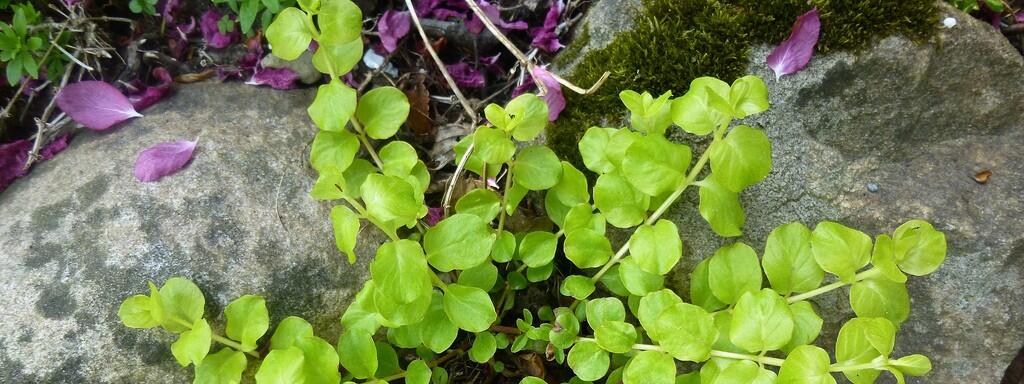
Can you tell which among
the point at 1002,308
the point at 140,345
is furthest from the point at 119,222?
the point at 1002,308

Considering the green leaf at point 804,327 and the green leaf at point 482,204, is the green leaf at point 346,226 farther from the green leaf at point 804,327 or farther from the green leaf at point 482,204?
the green leaf at point 804,327

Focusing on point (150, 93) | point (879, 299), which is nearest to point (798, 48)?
point (879, 299)

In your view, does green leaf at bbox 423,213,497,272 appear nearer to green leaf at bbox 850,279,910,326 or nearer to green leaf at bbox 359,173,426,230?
green leaf at bbox 359,173,426,230

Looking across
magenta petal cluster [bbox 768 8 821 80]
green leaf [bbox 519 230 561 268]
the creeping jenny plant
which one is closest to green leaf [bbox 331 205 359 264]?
the creeping jenny plant

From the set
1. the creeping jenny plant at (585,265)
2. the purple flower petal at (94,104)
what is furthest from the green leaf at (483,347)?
the purple flower petal at (94,104)

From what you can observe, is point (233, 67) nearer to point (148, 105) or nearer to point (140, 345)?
point (148, 105)
